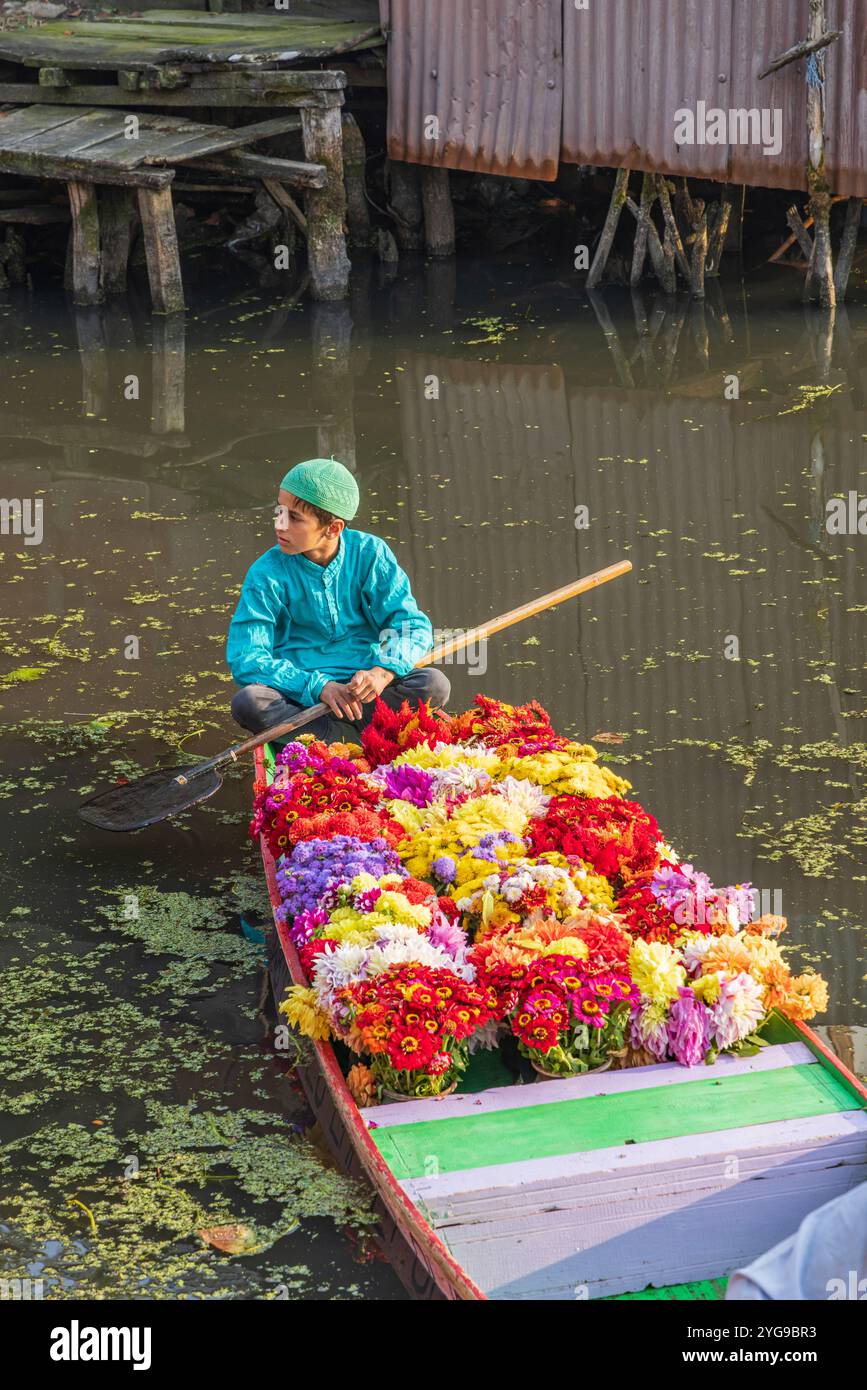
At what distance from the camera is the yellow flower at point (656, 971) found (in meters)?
3.98

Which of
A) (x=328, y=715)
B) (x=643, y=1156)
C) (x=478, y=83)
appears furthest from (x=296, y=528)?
(x=478, y=83)

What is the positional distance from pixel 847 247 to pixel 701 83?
1633 millimetres

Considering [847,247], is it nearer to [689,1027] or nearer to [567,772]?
[567,772]

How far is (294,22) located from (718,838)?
448 inches

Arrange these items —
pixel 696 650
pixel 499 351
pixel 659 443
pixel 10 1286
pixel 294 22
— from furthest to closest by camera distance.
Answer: pixel 294 22, pixel 499 351, pixel 659 443, pixel 696 650, pixel 10 1286

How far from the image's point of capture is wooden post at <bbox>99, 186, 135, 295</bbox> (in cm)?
1347

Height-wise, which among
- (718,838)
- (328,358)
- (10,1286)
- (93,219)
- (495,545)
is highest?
(93,219)

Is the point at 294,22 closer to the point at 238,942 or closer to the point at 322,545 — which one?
the point at 322,545

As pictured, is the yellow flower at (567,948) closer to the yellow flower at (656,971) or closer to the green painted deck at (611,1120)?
the yellow flower at (656,971)

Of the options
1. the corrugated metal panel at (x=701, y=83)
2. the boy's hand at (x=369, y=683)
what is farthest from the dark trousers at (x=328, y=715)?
the corrugated metal panel at (x=701, y=83)

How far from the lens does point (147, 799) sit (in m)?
5.83

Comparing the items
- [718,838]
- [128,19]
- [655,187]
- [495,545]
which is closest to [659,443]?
[495,545]

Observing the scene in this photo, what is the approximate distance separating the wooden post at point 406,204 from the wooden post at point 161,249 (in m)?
2.65

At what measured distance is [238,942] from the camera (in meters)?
5.34
